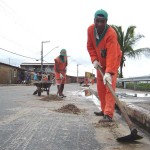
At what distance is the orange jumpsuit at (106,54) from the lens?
5422 millimetres

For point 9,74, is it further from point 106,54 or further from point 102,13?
point 102,13

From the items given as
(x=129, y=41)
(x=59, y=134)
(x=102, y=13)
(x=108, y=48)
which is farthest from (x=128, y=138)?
(x=129, y=41)

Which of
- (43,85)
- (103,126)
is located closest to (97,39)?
(103,126)

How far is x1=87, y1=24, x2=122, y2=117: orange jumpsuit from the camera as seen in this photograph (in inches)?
213

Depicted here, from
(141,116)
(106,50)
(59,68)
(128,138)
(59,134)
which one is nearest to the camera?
(128,138)

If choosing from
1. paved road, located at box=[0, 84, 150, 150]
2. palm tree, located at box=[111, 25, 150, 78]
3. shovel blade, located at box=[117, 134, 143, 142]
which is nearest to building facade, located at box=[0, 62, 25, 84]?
palm tree, located at box=[111, 25, 150, 78]

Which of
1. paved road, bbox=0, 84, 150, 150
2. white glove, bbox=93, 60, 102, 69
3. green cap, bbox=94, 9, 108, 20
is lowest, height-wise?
paved road, bbox=0, 84, 150, 150

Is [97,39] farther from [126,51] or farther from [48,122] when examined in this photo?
[126,51]

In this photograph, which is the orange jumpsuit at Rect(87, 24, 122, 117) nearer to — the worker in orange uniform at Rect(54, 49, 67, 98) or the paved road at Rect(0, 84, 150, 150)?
the paved road at Rect(0, 84, 150, 150)

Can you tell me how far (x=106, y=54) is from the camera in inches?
224

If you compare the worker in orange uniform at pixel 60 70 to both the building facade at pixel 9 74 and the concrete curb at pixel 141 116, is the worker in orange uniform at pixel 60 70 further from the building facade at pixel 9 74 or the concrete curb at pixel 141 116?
the building facade at pixel 9 74

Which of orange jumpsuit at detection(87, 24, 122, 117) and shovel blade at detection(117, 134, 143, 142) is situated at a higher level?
orange jumpsuit at detection(87, 24, 122, 117)

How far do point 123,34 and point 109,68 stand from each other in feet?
98.9

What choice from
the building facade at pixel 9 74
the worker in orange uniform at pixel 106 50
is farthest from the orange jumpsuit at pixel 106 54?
the building facade at pixel 9 74
